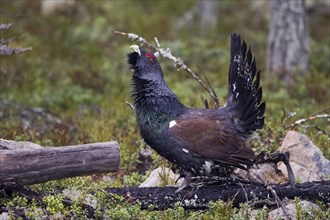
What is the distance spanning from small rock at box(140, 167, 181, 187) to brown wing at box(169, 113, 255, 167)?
0.77m

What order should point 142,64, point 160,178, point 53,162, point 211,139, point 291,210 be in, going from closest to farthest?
point 53,162, point 291,210, point 211,139, point 142,64, point 160,178

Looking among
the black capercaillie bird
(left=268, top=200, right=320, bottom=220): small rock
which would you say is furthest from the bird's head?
(left=268, top=200, right=320, bottom=220): small rock

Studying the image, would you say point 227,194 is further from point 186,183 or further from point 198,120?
point 198,120

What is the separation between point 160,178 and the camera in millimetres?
7137

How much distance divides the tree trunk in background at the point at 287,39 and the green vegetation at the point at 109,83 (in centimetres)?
30

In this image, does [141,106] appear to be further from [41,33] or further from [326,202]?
[41,33]

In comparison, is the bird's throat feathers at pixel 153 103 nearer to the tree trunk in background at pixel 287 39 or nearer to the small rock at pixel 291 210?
the small rock at pixel 291 210

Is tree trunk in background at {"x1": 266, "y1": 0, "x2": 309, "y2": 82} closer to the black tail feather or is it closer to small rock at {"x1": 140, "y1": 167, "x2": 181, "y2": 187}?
the black tail feather

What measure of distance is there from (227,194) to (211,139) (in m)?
0.55

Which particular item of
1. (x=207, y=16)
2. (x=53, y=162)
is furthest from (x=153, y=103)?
(x=207, y=16)

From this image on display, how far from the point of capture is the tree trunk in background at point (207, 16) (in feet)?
48.0

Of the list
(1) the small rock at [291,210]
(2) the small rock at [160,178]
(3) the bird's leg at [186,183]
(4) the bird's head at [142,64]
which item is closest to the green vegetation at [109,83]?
(1) the small rock at [291,210]

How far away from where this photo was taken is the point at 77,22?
15.0 meters

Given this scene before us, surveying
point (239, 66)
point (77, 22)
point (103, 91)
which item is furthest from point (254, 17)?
point (239, 66)
